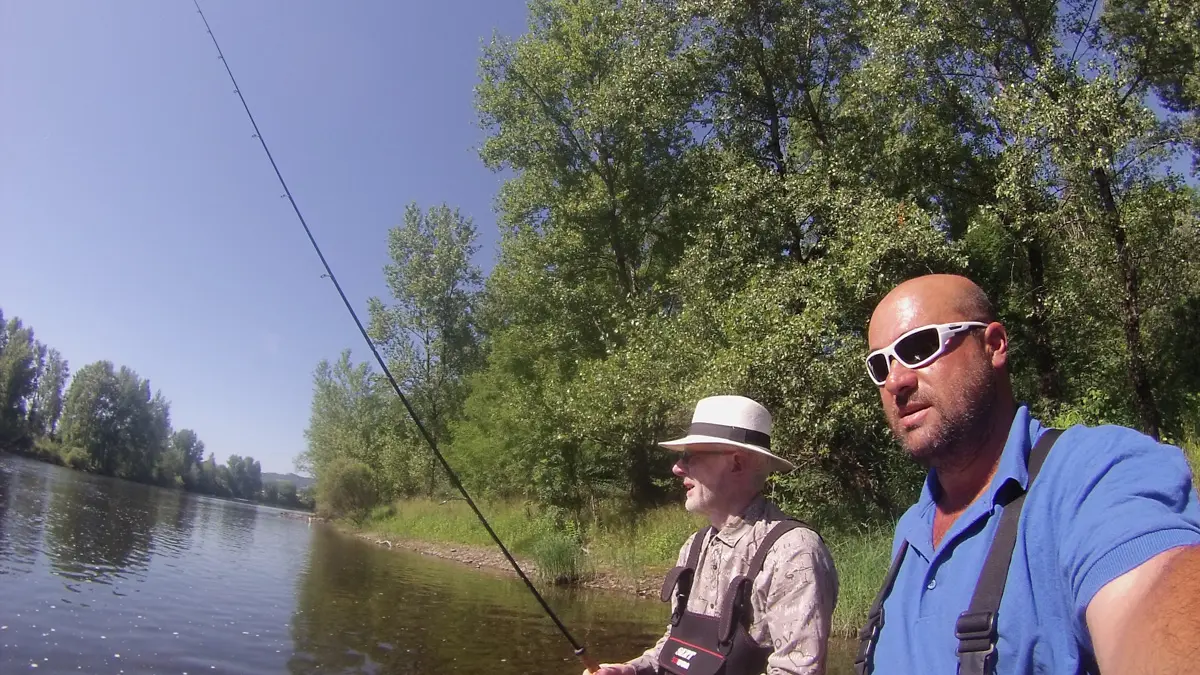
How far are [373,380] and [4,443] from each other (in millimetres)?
35137

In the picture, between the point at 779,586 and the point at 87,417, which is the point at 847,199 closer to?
the point at 779,586

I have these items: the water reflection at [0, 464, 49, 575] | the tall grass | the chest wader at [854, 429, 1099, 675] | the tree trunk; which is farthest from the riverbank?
the water reflection at [0, 464, 49, 575]

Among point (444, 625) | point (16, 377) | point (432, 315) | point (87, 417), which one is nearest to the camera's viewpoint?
point (444, 625)

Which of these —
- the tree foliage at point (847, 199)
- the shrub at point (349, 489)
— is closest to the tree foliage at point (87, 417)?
the shrub at point (349, 489)

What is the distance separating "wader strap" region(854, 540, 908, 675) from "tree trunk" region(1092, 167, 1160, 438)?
39.5ft

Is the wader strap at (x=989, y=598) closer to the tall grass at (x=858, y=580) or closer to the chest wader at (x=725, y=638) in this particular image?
the chest wader at (x=725, y=638)

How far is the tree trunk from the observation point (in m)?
11.3

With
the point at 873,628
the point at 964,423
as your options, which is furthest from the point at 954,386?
the point at 873,628

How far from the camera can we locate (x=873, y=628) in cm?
187

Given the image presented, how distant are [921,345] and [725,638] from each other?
165 centimetres

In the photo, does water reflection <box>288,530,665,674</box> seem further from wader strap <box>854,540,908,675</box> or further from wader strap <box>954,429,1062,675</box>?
wader strap <box>954,429,1062,675</box>

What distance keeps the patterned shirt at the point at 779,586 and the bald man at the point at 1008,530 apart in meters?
0.79

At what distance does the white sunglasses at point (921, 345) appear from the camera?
173 cm

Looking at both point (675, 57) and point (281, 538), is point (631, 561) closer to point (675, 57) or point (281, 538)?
point (675, 57)
